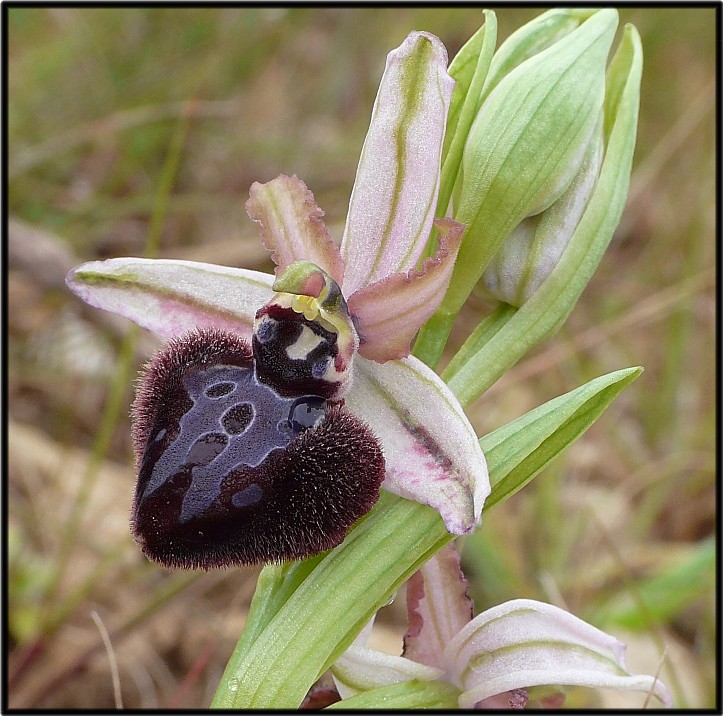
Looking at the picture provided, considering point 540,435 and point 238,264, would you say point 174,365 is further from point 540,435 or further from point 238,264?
point 238,264

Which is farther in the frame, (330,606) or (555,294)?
(555,294)

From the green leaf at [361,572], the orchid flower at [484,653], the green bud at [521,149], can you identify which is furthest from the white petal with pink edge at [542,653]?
the green bud at [521,149]

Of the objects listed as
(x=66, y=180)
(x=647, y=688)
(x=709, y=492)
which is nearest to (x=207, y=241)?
(x=66, y=180)

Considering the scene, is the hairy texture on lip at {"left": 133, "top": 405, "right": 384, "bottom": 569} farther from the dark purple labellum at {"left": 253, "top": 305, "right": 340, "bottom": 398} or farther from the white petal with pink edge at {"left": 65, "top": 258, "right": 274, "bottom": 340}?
the white petal with pink edge at {"left": 65, "top": 258, "right": 274, "bottom": 340}

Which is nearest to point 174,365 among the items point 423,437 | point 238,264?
point 423,437

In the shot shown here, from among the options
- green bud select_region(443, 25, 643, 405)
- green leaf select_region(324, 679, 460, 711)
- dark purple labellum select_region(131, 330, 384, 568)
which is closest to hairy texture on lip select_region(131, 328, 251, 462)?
dark purple labellum select_region(131, 330, 384, 568)

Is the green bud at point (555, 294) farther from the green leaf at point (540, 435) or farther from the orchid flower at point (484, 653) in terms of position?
the orchid flower at point (484, 653)

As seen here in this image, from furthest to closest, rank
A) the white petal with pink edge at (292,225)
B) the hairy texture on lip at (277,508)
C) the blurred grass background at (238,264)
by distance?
the blurred grass background at (238,264) → the white petal with pink edge at (292,225) → the hairy texture on lip at (277,508)
